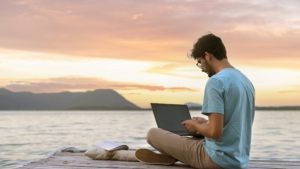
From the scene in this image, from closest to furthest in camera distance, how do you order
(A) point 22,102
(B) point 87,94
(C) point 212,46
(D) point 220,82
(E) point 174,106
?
(D) point 220,82 < (C) point 212,46 < (E) point 174,106 < (A) point 22,102 < (B) point 87,94

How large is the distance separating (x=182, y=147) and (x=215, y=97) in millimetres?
854

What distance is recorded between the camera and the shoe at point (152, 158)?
3.34 metres

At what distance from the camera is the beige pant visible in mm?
2836

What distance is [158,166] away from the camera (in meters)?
3.29

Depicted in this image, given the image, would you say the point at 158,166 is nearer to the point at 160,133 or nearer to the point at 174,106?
the point at 160,133

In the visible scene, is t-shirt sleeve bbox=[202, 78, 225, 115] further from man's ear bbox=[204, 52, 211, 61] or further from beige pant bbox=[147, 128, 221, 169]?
beige pant bbox=[147, 128, 221, 169]

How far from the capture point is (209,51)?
8.46 ft

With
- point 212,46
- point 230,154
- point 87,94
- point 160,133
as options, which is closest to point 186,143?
point 160,133

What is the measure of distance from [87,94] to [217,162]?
199m

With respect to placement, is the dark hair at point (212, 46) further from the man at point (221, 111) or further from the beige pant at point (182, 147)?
the beige pant at point (182, 147)

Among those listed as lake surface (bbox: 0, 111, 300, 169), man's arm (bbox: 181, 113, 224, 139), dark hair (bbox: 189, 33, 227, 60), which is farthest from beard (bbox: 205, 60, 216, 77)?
lake surface (bbox: 0, 111, 300, 169)

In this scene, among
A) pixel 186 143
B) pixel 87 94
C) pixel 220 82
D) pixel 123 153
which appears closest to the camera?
pixel 220 82

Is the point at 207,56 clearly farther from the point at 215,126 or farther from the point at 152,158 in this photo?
the point at 152,158

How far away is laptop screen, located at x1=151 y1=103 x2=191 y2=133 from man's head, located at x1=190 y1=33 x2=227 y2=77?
0.72 metres
